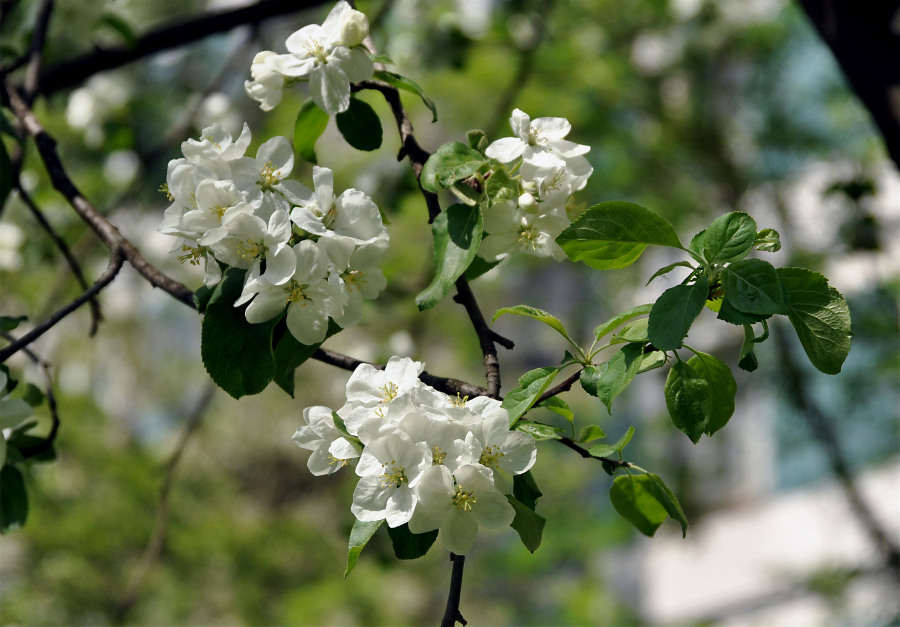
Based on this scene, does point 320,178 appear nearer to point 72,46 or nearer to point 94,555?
point 72,46

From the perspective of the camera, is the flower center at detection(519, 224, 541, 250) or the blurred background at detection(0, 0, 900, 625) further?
the blurred background at detection(0, 0, 900, 625)

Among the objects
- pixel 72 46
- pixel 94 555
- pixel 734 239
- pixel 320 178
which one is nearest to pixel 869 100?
pixel 734 239

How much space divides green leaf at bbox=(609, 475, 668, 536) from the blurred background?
28.1 inches

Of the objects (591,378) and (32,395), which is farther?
(32,395)

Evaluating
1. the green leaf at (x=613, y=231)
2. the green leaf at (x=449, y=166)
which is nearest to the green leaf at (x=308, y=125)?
the green leaf at (x=449, y=166)

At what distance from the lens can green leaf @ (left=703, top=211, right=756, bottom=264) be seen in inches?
18.4

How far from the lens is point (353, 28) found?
22.7 inches

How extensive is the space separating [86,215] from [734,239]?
1.75 feet

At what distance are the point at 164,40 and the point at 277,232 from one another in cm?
79

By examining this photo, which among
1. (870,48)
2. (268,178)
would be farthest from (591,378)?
(870,48)

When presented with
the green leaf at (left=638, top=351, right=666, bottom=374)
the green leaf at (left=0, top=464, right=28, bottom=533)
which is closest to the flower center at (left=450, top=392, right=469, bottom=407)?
the green leaf at (left=638, top=351, right=666, bottom=374)

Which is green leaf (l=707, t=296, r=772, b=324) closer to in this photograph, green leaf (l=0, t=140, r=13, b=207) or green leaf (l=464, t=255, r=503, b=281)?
green leaf (l=464, t=255, r=503, b=281)

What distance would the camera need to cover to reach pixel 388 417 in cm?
46

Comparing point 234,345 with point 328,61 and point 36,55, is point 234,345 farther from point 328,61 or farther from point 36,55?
point 36,55
